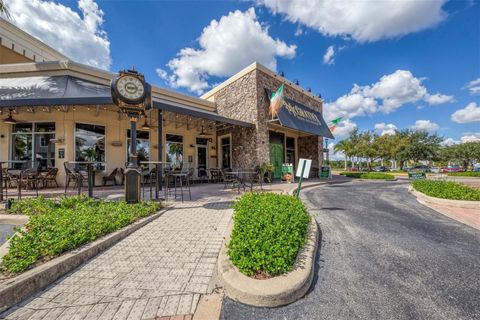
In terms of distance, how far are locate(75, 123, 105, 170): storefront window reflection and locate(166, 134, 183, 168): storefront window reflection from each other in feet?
10.1

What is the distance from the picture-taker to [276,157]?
13.4 meters

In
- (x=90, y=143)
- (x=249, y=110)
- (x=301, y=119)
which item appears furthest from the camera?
(x=301, y=119)

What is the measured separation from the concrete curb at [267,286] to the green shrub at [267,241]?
0.28 feet

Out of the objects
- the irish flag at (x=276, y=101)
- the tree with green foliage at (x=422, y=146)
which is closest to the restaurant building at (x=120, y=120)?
the irish flag at (x=276, y=101)

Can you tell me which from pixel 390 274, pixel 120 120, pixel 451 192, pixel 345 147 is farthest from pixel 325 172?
pixel 345 147

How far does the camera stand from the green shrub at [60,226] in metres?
2.44

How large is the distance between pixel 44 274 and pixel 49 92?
7.72 meters

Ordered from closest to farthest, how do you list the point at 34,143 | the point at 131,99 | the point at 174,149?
the point at 131,99 → the point at 34,143 → the point at 174,149

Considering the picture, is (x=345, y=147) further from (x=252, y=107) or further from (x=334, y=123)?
(x=252, y=107)

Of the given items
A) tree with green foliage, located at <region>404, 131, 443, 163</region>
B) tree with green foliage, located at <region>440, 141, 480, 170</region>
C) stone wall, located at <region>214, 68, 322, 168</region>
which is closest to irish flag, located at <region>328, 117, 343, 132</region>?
stone wall, located at <region>214, 68, 322, 168</region>

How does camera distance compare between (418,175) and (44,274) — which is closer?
(44,274)

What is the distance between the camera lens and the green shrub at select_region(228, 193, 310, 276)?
217 centimetres

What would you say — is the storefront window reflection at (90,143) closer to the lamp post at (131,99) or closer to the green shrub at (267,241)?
the lamp post at (131,99)

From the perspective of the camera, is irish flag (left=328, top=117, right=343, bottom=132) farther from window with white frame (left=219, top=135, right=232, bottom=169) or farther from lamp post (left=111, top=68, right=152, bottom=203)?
lamp post (left=111, top=68, right=152, bottom=203)
